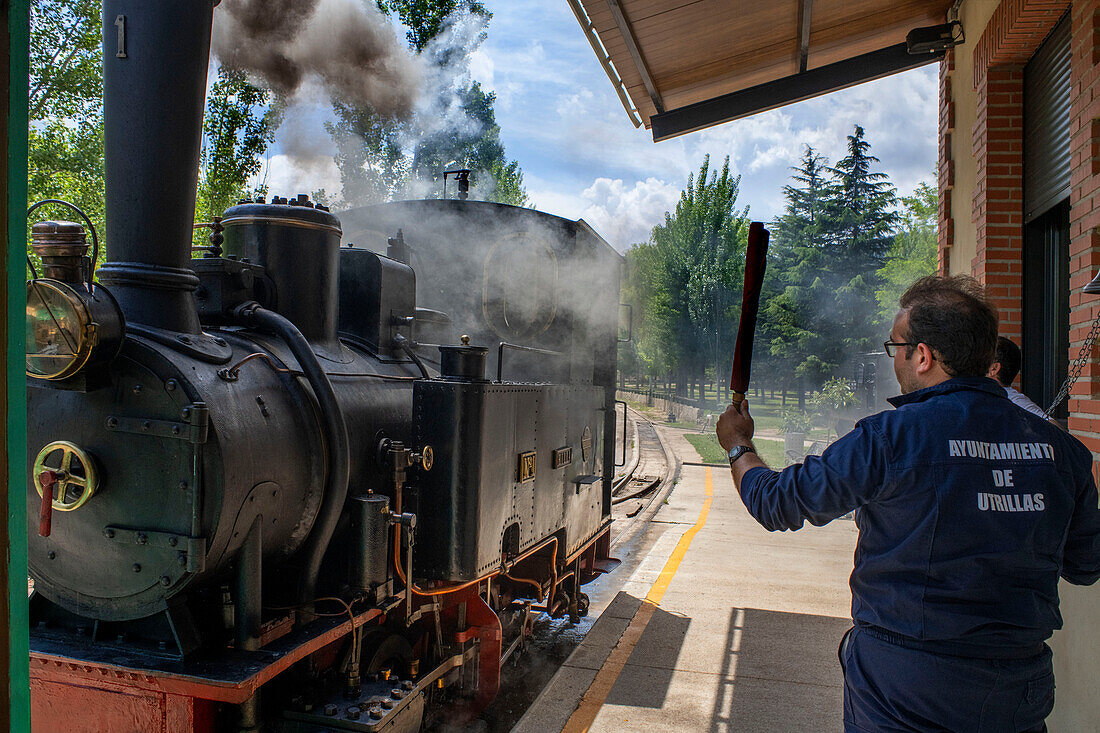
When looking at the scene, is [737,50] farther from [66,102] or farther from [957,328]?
[66,102]

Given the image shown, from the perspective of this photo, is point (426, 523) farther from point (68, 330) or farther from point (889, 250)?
point (889, 250)

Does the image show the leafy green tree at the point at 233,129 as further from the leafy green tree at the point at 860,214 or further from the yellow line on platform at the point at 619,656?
the leafy green tree at the point at 860,214

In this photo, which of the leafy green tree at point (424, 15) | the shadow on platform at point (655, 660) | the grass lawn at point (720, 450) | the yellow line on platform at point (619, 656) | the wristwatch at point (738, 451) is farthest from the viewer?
the grass lawn at point (720, 450)

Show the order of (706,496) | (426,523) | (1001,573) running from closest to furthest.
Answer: (1001,573), (426,523), (706,496)

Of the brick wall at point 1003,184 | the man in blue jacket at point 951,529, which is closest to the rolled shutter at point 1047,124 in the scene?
the brick wall at point 1003,184

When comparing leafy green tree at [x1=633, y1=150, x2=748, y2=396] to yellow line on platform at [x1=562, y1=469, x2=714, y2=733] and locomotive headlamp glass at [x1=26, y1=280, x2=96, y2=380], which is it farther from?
locomotive headlamp glass at [x1=26, y1=280, x2=96, y2=380]

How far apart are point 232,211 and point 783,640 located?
4345 millimetres

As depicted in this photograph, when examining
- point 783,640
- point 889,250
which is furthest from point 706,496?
point 889,250

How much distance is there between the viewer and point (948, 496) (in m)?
1.82

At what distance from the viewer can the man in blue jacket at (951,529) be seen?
1.81 metres

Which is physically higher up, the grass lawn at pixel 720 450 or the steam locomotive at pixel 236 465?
the steam locomotive at pixel 236 465

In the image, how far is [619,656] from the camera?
16.2 feet

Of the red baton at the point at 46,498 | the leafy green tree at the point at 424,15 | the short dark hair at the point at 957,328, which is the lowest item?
the red baton at the point at 46,498

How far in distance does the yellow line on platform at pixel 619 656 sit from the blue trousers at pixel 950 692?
88.3 inches
